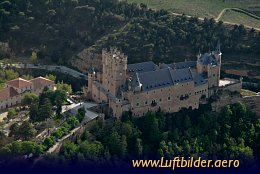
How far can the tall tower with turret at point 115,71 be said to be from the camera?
8412 centimetres

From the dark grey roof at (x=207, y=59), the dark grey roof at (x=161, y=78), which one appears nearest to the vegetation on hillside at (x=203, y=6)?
the dark grey roof at (x=207, y=59)

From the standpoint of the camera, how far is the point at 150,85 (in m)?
83.9

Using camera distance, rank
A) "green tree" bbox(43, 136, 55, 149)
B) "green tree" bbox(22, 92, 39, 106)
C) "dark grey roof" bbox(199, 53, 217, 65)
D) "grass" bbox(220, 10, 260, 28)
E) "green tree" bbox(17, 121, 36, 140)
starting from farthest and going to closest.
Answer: "grass" bbox(220, 10, 260, 28), "dark grey roof" bbox(199, 53, 217, 65), "green tree" bbox(22, 92, 39, 106), "green tree" bbox(17, 121, 36, 140), "green tree" bbox(43, 136, 55, 149)

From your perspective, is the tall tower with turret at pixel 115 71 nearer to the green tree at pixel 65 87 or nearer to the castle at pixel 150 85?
the castle at pixel 150 85

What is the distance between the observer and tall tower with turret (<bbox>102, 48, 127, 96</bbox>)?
84.1 metres

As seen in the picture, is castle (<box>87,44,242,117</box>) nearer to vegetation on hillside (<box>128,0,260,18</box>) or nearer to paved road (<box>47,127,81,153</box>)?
paved road (<box>47,127,81,153</box>)

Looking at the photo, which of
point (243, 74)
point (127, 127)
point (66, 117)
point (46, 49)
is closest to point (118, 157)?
point (127, 127)

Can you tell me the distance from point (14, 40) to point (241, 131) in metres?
53.8

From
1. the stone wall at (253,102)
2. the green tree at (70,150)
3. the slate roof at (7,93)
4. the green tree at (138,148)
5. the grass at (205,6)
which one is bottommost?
the green tree at (138,148)

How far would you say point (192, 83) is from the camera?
289 feet

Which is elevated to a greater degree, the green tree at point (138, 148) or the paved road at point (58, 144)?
the paved road at point (58, 144)

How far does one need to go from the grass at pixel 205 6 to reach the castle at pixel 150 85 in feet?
99.8

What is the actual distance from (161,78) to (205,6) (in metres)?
45.5

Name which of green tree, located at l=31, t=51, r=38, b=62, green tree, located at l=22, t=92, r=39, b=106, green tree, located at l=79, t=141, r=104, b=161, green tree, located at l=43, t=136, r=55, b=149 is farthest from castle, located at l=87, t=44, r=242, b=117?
green tree, located at l=31, t=51, r=38, b=62
